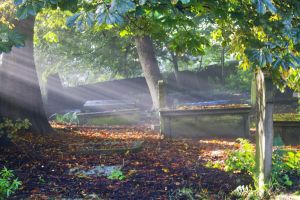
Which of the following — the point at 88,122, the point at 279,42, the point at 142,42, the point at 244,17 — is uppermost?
the point at 142,42

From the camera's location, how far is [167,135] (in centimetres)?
1093

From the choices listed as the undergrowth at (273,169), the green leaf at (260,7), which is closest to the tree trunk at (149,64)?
the undergrowth at (273,169)

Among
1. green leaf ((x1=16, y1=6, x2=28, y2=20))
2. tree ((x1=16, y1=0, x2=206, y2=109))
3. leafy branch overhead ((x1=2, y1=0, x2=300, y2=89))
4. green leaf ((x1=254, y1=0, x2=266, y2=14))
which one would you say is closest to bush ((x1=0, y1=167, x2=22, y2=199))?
tree ((x1=16, y1=0, x2=206, y2=109))

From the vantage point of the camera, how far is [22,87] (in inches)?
391

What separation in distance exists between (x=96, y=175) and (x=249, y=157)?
2.44 metres

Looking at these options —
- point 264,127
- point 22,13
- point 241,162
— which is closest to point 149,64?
point 241,162

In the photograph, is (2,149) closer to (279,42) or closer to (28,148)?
(28,148)

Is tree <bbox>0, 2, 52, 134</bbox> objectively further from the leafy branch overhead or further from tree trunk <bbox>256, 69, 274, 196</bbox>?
tree trunk <bbox>256, 69, 274, 196</bbox>

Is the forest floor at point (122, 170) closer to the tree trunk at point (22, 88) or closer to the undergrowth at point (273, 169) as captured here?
the undergrowth at point (273, 169)

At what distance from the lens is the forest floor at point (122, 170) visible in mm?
5088

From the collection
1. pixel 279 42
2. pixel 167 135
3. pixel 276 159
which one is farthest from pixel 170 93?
pixel 279 42

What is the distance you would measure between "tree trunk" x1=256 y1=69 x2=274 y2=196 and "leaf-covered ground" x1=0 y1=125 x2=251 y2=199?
1.89ft

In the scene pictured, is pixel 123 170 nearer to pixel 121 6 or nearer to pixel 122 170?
pixel 122 170

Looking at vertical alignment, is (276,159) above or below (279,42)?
below
